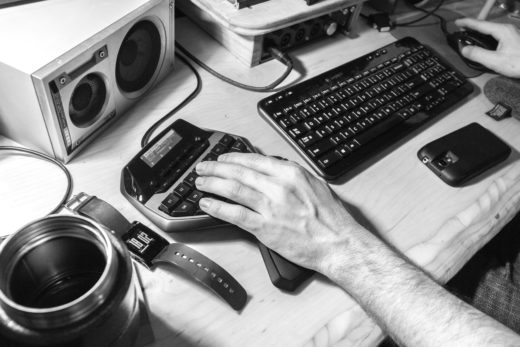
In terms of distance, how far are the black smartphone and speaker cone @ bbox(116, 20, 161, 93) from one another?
17.8 inches

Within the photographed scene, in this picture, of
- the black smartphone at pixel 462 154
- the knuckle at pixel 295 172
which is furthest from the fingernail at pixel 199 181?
the black smartphone at pixel 462 154

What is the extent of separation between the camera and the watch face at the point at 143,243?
1.66ft

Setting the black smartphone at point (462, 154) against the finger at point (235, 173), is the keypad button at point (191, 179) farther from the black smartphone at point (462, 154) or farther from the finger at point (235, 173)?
the black smartphone at point (462, 154)

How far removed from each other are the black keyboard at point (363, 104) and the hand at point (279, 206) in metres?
0.08

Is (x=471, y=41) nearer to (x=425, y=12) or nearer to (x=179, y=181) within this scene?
(x=425, y=12)

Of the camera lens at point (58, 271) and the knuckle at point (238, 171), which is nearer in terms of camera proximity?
the camera lens at point (58, 271)

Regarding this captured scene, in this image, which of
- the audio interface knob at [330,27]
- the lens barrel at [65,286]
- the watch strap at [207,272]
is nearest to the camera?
the lens barrel at [65,286]

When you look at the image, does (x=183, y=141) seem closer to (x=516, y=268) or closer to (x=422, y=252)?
(x=422, y=252)

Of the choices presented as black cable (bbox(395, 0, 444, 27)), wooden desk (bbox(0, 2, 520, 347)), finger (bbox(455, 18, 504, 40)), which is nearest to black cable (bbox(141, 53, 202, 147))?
wooden desk (bbox(0, 2, 520, 347))

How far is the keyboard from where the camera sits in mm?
532

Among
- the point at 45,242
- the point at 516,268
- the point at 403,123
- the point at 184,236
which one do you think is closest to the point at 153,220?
the point at 184,236

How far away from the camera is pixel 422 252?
0.60 metres

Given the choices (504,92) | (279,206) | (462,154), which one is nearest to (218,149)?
(279,206)

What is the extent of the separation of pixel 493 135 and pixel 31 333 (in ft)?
2.43
